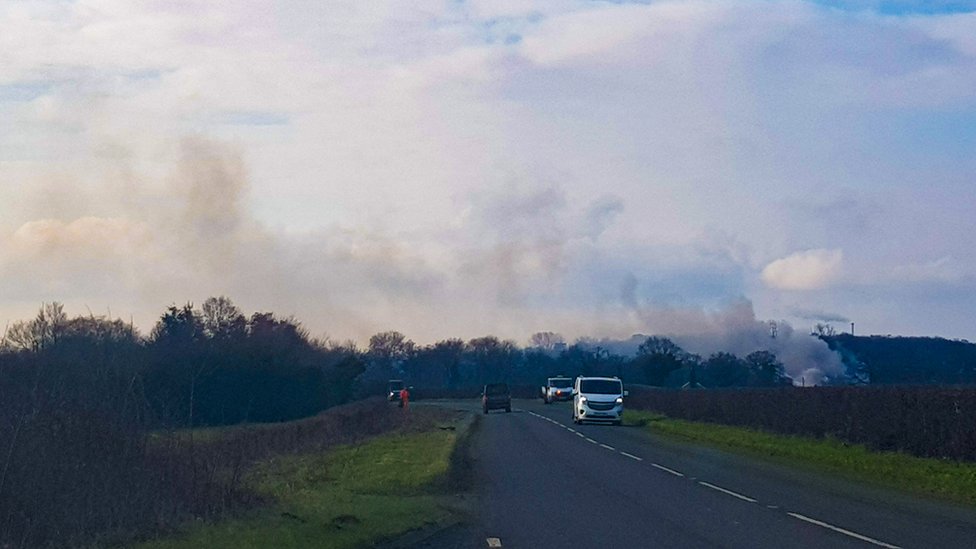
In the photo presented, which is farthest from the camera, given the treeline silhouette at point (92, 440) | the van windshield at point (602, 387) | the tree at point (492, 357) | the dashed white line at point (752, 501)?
the tree at point (492, 357)

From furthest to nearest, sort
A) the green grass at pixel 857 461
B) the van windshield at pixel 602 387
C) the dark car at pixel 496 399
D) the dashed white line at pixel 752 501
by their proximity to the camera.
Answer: the dark car at pixel 496 399
the van windshield at pixel 602 387
the green grass at pixel 857 461
the dashed white line at pixel 752 501

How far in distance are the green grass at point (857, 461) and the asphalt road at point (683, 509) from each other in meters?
1.13

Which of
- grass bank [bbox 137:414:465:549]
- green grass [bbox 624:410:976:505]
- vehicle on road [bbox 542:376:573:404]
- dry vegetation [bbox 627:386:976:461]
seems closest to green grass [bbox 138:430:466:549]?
grass bank [bbox 137:414:465:549]

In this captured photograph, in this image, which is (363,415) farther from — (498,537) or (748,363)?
(748,363)

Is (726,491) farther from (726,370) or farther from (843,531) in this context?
(726,370)

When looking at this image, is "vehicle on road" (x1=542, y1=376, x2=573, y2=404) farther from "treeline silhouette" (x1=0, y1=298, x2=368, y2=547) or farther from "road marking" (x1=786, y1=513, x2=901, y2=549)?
"road marking" (x1=786, y1=513, x2=901, y2=549)

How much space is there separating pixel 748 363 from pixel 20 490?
84.4 meters

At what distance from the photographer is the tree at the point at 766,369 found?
8244 centimetres

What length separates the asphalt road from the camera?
49.0 feet

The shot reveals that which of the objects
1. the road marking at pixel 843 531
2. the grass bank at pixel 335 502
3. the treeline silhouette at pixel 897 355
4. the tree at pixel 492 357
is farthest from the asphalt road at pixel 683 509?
the tree at pixel 492 357

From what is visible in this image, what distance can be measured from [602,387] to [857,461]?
2651cm

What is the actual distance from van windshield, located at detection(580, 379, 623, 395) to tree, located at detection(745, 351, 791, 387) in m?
28.6

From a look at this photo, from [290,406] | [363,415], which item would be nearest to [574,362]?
[290,406]

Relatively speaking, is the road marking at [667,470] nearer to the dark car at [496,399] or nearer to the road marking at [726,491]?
the road marking at [726,491]
